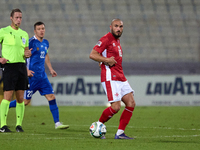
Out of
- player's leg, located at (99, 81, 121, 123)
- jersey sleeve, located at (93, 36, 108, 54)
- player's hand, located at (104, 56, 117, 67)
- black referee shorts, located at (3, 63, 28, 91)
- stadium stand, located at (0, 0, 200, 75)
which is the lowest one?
player's leg, located at (99, 81, 121, 123)

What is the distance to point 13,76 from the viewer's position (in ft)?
23.9

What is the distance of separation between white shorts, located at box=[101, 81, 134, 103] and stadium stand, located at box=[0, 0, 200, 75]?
1304 cm

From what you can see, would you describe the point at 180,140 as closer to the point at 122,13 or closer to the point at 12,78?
the point at 12,78

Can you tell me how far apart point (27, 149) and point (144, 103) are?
1186 centimetres

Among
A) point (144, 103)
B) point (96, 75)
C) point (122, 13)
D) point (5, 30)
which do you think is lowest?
point (144, 103)

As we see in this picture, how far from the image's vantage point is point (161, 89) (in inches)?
658

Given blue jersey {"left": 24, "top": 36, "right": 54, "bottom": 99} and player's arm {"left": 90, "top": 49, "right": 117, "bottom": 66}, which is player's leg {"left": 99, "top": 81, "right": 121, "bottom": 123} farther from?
blue jersey {"left": 24, "top": 36, "right": 54, "bottom": 99}

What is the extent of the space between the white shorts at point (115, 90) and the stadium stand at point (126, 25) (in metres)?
13.0

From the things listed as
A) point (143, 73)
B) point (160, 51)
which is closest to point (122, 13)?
point (160, 51)

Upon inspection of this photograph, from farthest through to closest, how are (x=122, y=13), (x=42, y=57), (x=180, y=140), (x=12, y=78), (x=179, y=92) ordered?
(x=122, y=13)
(x=179, y=92)
(x=42, y=57)
(x=12, y=78)
(x=180, y=140)

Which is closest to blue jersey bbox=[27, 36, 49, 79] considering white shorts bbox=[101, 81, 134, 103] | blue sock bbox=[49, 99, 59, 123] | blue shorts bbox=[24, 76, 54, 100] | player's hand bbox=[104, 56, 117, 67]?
blue shorts bbox=[24, 76, 54, 100]

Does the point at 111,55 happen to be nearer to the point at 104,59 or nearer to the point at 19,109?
the point at 104,59

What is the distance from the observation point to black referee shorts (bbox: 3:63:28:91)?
7266mm

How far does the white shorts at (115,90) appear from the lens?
6.50 m
